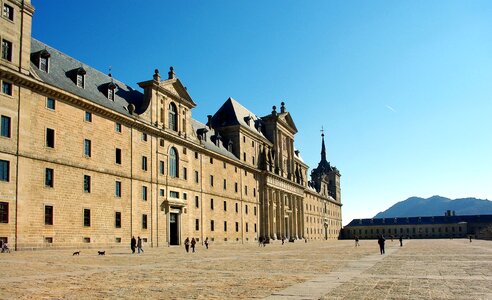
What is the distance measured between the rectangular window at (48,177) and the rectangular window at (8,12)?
1136 cm

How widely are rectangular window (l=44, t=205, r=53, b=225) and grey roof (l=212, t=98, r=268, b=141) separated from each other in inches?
1687

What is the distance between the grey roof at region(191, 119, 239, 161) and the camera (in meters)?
65.1

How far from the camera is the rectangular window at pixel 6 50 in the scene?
33656 millimetres

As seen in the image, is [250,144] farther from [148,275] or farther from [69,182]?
[148,275]

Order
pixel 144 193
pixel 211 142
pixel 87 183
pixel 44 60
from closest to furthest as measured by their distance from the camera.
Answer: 1. pixel 44 60
2. pixel 87 183
3. pixel 144 193
4. pixel 211 142

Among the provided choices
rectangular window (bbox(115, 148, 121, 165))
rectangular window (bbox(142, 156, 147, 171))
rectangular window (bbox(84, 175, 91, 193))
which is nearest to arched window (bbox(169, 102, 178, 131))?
rectangular window (bbox(142, 156, 147, 171))

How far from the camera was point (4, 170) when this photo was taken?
32469 millimetres

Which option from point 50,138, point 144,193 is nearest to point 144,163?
point 144,193

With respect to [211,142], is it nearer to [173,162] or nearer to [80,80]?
[173,162]

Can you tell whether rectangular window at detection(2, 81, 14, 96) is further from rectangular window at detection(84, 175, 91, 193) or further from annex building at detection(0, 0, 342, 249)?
rectangular window at detection(84, 175, 91, 193)

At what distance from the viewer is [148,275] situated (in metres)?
17.9

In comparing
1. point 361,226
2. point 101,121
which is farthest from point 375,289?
point 361,226

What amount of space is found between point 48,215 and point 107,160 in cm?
863

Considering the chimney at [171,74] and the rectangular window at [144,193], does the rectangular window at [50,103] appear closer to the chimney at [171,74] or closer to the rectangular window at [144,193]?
the rectangular window at [144,193]
